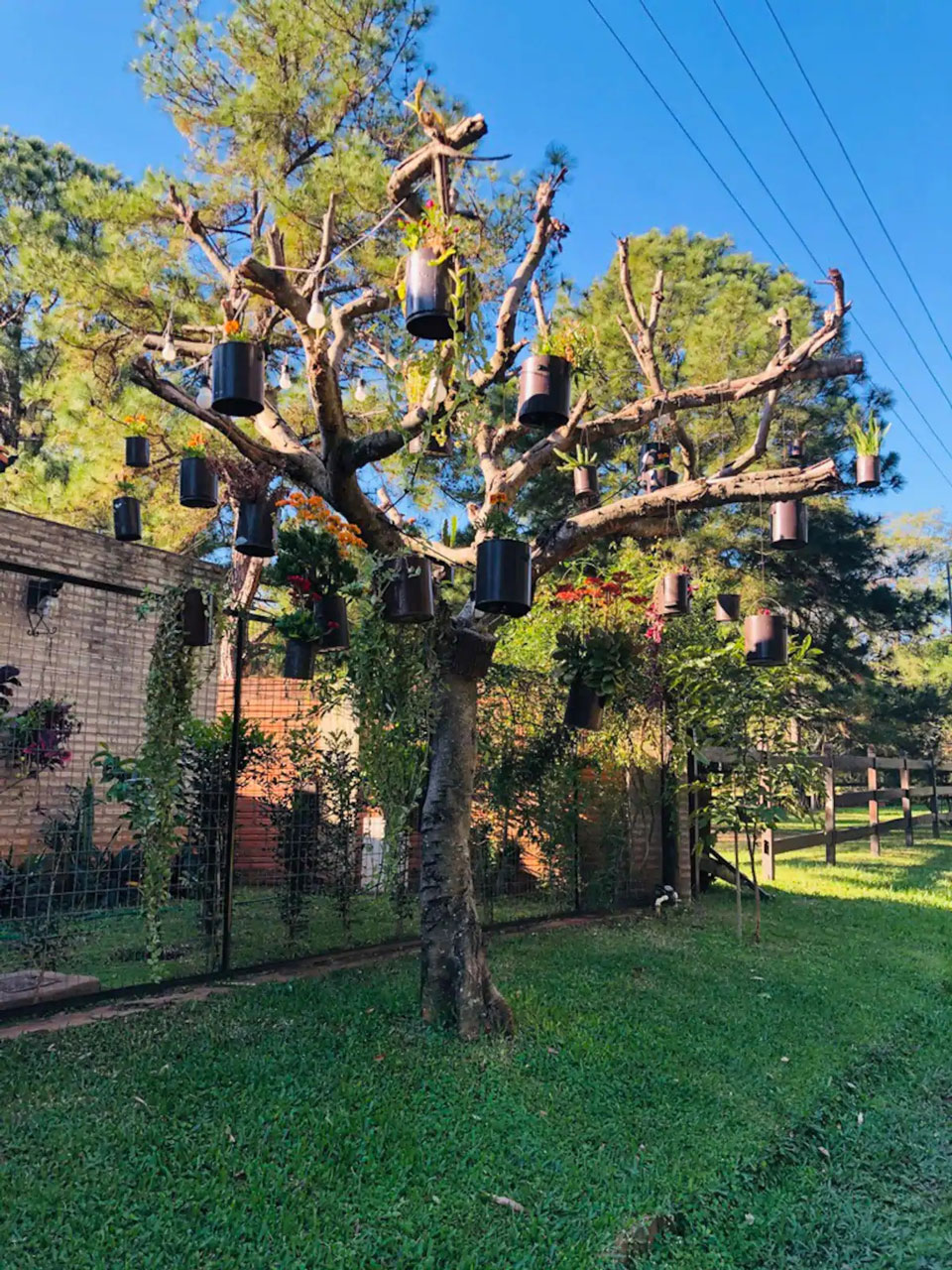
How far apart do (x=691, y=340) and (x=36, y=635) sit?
958 cm

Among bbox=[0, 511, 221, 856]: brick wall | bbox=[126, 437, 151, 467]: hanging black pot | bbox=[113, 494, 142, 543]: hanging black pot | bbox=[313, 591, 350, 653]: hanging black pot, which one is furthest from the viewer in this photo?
bbox=[126, 437, 151, 467]: hanging black pot

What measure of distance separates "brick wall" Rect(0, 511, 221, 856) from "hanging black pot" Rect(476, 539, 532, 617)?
3187 mm

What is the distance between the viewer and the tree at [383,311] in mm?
3643

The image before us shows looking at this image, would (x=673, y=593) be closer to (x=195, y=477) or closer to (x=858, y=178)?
(x=195, y=477)

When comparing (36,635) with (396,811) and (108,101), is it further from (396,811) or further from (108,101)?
(108,101)

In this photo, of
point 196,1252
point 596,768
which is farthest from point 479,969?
point 596,768

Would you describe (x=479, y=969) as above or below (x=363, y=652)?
below

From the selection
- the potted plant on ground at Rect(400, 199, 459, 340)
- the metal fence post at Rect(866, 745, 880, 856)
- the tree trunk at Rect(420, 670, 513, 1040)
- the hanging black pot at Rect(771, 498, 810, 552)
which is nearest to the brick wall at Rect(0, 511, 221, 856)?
the tree trunk at Rect(420, 670, 513, 1040)

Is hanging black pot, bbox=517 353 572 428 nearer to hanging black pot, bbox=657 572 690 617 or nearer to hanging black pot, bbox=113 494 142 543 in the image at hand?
hanging black pot, bbox=657 572 690 617

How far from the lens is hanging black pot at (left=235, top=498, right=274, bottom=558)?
431 cm

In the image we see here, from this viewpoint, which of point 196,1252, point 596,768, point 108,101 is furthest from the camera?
point 108,101

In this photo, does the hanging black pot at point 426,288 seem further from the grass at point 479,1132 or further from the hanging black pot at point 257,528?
the grass at point 479,1132

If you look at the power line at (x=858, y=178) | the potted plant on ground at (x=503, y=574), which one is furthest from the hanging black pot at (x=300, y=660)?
the power line at (x=858, y=178)

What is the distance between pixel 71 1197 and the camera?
220 centimetres
